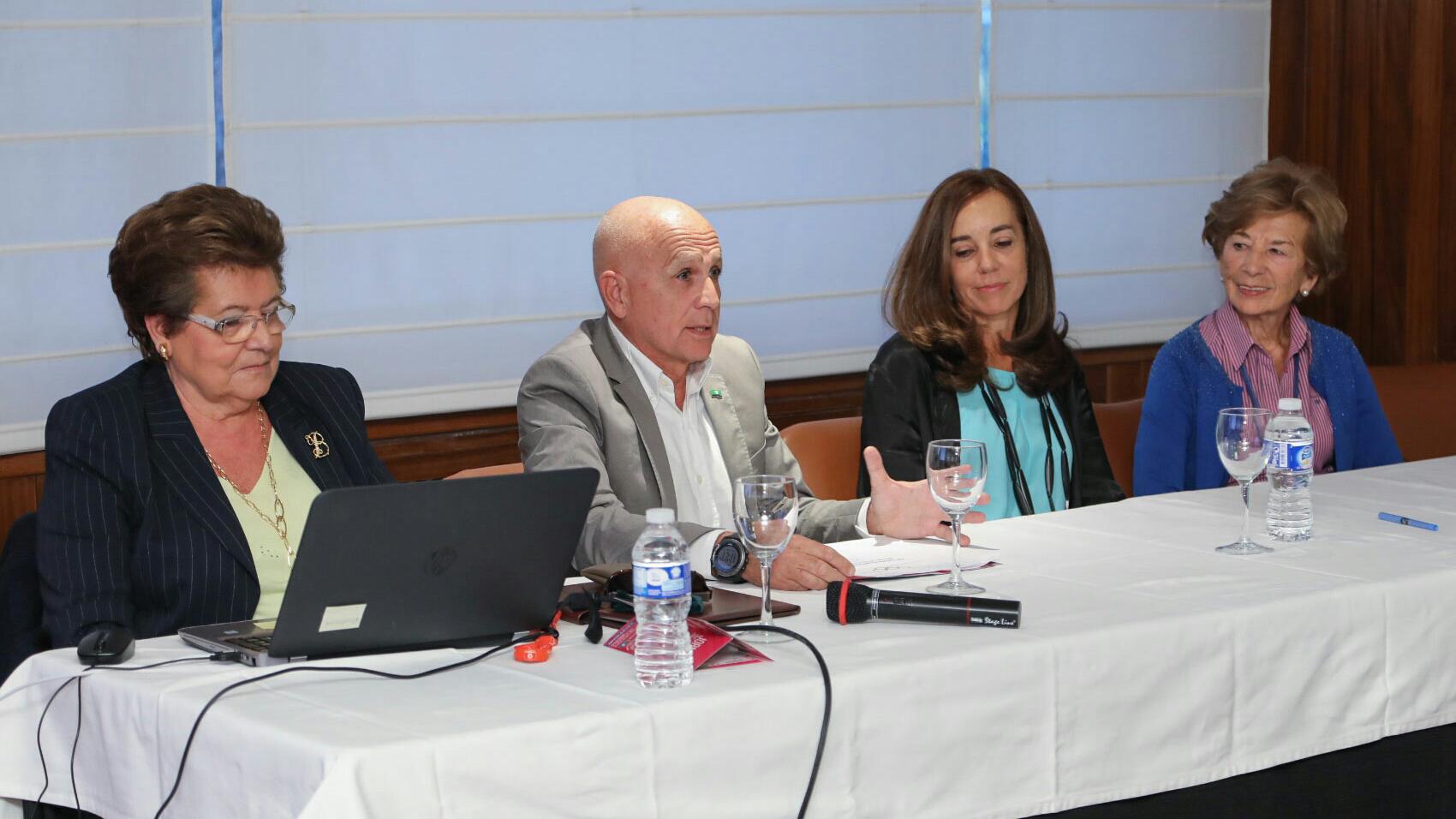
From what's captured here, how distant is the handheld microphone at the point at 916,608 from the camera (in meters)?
1.89

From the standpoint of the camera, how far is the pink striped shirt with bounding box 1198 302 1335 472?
11.1 ft

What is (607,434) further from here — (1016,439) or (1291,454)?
(1291,454)

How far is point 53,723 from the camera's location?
1.80 meters

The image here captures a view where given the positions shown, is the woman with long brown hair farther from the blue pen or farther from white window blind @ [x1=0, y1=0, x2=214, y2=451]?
white window blind @ [x1=0, y1=0, x2=214, y2=451]

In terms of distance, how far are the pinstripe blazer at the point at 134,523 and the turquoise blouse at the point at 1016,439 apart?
1.49m

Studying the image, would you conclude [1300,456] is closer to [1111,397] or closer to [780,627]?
[780,627]

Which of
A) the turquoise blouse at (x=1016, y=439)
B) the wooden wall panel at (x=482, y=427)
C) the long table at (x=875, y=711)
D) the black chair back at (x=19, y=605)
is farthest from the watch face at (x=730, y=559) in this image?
the wooden wall panel at (x=482, y=427)

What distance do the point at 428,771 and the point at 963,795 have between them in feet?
2.10

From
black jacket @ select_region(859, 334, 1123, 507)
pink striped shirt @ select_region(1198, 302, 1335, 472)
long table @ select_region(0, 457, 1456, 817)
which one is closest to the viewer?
long table @ select_region(0, 457, 1456, 817)

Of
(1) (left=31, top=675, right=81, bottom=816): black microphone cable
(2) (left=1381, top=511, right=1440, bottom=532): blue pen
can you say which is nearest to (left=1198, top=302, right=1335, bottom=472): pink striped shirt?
(2) (left=1381, top=511, right=1440, bottom=532): blue pen

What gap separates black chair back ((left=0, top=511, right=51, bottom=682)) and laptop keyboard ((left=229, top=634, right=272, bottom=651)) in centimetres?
52

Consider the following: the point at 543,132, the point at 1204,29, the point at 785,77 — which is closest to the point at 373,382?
the point at 543,132

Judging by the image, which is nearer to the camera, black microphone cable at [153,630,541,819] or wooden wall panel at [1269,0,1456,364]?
black microphone cable at [153,630,541,819]

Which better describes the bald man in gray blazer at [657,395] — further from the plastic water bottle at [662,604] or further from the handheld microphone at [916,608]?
the plastic water bottle at [662,604]
